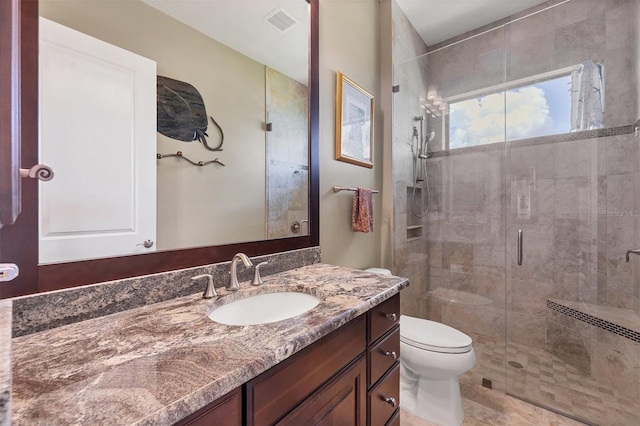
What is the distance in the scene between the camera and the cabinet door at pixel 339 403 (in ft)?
2.25

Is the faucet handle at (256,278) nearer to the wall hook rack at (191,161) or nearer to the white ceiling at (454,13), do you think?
the wall hook rack at (191,161)

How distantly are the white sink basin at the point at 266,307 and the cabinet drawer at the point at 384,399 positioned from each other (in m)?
0.38

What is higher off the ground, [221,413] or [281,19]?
[281,19]

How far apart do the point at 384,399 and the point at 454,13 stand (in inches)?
113

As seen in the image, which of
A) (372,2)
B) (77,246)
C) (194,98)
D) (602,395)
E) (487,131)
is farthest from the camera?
(487,131)

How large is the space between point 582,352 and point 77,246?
9.31 feet

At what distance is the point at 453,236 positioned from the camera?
2.45 m

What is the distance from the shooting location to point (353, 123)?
1.83 m

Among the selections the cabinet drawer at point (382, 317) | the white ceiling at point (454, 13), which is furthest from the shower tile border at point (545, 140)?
the cabinet drawer at point (382, 317)

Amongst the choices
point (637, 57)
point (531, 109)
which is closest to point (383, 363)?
point (531, 109)

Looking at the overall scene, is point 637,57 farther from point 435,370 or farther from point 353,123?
point 435,370

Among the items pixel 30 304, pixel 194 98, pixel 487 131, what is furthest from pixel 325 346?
pixel 487 131

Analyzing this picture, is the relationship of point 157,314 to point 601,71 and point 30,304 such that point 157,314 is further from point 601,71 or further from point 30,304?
point 601,71

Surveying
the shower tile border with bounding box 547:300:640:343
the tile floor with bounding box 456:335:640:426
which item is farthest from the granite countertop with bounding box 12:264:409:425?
the shower tile border with bounding box 547:300:640:343
